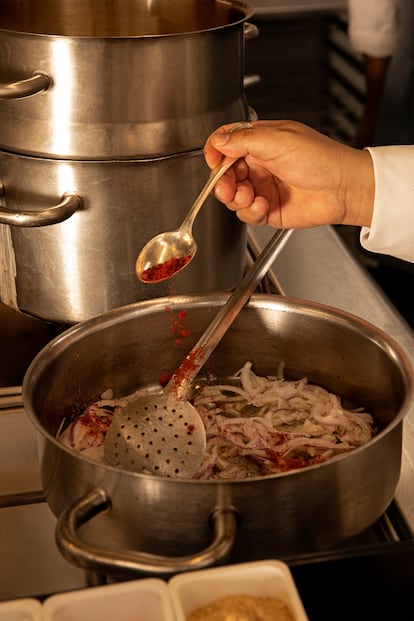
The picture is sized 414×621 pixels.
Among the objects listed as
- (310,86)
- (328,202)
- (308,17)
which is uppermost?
(328,202)

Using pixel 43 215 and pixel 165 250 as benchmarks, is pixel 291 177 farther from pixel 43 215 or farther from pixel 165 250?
pixel 43 215

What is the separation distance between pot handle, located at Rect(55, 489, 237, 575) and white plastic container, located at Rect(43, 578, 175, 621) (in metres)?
0.02

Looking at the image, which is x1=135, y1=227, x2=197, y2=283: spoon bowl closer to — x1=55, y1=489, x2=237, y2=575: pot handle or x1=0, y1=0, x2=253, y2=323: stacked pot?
x1=0, y1=0, x2=253, y2=323: stacked pot

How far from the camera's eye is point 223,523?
2.07 ft

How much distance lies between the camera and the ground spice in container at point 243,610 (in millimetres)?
564

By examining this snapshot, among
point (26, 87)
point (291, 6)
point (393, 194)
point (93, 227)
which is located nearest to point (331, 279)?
point (393, 194)

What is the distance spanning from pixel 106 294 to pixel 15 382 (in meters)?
0.15

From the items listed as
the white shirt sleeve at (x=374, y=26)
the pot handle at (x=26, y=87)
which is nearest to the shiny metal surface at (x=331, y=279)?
the pot handle at (x=26, y=87)

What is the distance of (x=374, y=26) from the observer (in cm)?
229

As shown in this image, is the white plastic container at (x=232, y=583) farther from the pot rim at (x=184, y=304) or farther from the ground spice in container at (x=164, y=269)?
the ground spice in container at (x=164, y=269)

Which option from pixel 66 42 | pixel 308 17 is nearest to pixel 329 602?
pixel 66 42

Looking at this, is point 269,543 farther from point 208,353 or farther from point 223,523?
point 208,353

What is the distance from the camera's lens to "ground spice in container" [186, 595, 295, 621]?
0.56m

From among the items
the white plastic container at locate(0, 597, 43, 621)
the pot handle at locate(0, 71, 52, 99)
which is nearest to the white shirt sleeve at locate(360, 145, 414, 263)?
the pot handle at locate(0, 71, 52, 99)
